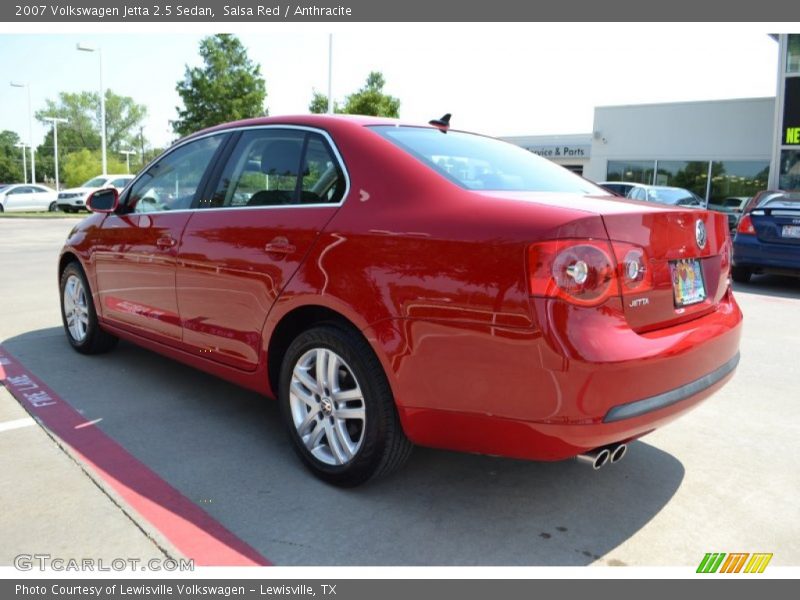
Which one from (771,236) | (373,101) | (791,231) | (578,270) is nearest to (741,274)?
(771,236)

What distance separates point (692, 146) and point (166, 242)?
26.0m

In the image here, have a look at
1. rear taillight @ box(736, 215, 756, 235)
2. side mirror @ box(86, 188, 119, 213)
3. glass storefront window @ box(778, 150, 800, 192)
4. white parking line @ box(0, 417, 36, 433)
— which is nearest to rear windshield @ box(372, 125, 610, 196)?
side mirror @ box(86, 188, 119, 213)

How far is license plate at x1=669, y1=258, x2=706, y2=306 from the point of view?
2.77 m

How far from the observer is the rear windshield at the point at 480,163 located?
3025 millimetres

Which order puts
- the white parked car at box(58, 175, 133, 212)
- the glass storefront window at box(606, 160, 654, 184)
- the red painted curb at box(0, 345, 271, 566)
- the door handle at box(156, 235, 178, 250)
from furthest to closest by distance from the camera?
the white parked car at box(58, 175, 133, 212), the glass storefront window at box(606, 160, 654, 184), the door handle at box(156, 235, 178, 250), the red painted curb at box(0, 345, 271, 566)

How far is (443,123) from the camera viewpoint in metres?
3.80

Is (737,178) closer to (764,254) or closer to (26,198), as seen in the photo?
(764,254)

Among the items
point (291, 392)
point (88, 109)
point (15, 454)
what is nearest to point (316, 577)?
point (291, 392)

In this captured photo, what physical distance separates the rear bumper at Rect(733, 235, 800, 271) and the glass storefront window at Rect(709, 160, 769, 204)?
1658 cm

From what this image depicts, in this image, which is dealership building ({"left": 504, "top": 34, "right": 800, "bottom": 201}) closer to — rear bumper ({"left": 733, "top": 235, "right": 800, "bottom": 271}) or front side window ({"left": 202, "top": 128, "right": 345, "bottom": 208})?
rear bumper ({"left": 733, "top": 235, "right": 800, "bottom": 271})

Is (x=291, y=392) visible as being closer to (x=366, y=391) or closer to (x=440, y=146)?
(x=366, y=391)

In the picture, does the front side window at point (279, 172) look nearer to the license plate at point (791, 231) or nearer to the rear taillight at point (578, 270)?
the rear taillight at point (578, 270)

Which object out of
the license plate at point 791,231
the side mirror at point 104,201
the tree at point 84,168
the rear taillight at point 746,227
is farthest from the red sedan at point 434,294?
the tree at point 84,168

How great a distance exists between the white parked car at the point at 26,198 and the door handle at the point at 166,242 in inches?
1265
